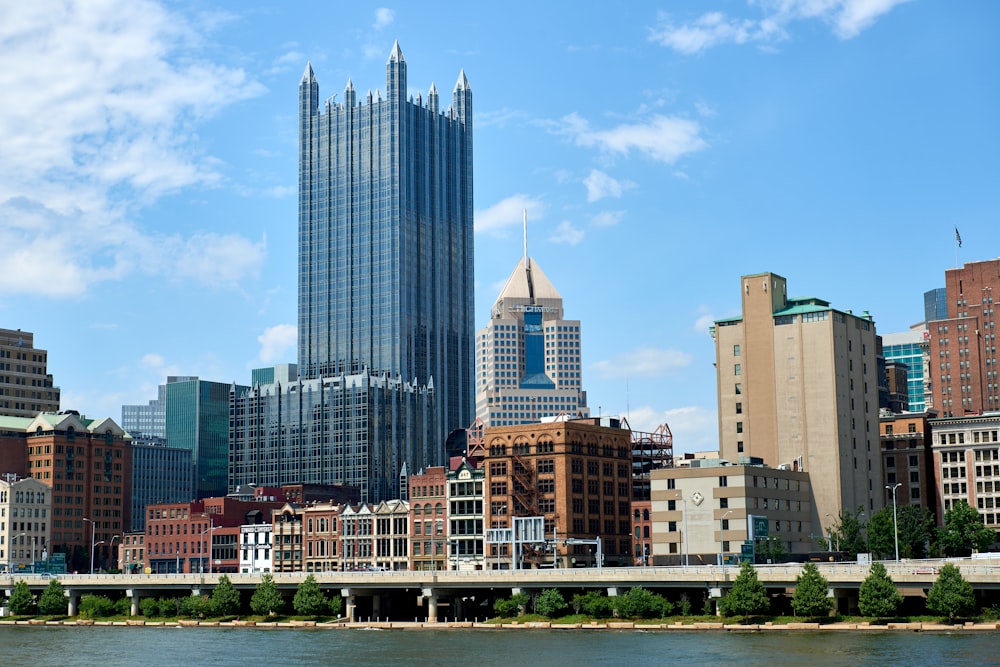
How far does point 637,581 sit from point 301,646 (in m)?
39.7

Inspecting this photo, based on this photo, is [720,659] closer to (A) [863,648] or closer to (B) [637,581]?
(A) [863,648]

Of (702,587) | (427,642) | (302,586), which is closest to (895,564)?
(702,587)

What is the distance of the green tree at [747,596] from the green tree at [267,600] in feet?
210

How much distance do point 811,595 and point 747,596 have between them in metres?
7.11

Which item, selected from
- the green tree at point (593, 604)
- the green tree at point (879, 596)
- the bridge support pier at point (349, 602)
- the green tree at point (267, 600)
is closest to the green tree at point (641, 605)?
the green tree at point (593, 604)

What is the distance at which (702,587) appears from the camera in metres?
167

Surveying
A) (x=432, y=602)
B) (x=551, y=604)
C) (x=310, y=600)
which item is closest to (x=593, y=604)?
(x=551, y=604)

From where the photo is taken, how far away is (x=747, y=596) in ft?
523

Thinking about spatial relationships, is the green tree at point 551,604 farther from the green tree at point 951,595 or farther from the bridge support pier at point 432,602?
the green tree at point 951,595

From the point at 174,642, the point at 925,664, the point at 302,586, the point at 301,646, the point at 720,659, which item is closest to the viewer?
the point at 925,664

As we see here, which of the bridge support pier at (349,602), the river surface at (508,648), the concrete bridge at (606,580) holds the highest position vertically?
the concrete bridge at (606,580)

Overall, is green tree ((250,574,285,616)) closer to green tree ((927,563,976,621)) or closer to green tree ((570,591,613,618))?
green tree ((570,591,613,618))

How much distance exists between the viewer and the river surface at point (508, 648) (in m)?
128

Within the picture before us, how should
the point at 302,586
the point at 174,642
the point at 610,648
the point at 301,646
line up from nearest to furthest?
the point at 610,648
the point at 301,646
the point at 174,642
the point at 302,586
